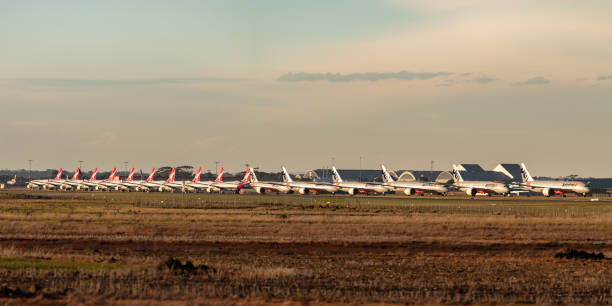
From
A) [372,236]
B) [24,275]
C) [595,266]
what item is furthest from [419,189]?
[24,275]

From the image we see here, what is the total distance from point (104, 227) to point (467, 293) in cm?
3620

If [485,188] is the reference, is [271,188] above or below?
below

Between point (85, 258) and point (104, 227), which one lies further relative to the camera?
point (104, 227)

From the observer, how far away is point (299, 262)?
3459 cm

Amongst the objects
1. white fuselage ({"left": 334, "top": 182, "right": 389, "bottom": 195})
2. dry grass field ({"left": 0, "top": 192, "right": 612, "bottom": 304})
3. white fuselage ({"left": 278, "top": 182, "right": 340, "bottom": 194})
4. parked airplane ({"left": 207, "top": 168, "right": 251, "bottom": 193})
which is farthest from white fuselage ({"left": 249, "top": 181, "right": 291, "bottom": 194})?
dry grass field ({"left": 0, "top": 192, "right": 612, "bottom": 304})

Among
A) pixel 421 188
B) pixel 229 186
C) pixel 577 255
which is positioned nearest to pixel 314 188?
pixel 229 186

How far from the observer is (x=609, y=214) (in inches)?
2977

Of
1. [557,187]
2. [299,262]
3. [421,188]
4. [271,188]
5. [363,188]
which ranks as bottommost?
[299,262]

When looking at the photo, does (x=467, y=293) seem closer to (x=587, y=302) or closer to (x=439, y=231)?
(x=587, y=302)

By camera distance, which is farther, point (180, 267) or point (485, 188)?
point (485, 188)

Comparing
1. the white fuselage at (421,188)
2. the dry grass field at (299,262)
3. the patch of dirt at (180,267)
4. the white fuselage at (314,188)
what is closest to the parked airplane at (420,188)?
the white fuselage at (421,188)

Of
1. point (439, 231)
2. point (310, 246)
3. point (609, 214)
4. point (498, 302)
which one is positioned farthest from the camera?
point (609, 214)

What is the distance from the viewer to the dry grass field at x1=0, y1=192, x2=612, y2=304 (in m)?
24.3

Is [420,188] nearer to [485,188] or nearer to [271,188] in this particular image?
[485,188]
